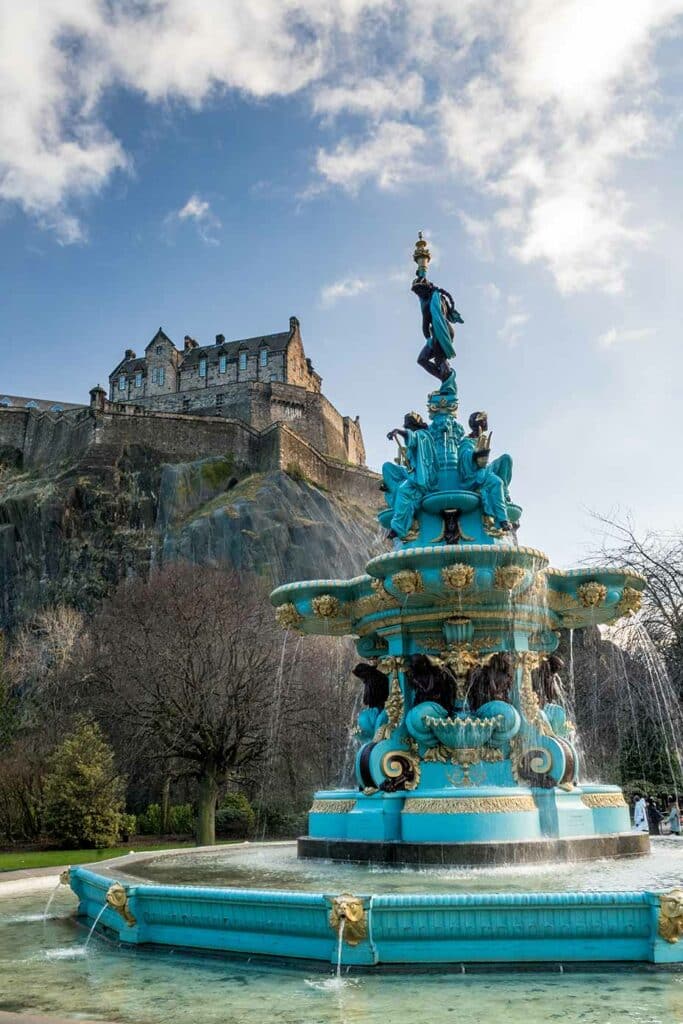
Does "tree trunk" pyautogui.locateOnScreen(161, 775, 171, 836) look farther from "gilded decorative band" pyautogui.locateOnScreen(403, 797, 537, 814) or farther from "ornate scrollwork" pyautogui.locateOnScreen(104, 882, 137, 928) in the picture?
"ornate scrollwork" pyautogui.locateOnScreen(104, 882, 137, 928)

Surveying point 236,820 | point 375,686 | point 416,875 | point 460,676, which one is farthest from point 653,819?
point 416,875

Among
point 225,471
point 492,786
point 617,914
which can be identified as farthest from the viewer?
point 225,471

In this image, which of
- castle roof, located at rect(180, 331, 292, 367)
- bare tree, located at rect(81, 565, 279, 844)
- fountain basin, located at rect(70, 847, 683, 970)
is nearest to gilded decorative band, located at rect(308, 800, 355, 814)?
fountain basin, located at rect(70, 847, 683, 970)

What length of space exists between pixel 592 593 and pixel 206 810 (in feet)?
62.0

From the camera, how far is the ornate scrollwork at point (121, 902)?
751 cm

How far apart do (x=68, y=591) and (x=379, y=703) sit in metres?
56.3

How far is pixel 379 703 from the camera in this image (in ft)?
42.6

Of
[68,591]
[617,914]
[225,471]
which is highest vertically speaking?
[225,471]

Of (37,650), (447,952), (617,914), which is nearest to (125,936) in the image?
(447,952)

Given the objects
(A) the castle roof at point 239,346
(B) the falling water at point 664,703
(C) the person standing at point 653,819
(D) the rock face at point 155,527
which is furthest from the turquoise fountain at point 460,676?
(A) the castle roof at point 239,346

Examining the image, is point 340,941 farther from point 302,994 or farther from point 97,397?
point 97,397

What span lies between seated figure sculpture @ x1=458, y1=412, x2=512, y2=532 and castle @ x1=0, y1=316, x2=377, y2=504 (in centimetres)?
6260

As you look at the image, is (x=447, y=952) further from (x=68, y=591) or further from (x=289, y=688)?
(x=68, y=591)

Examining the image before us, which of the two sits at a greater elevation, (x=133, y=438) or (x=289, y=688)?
(x=133, y=438)
